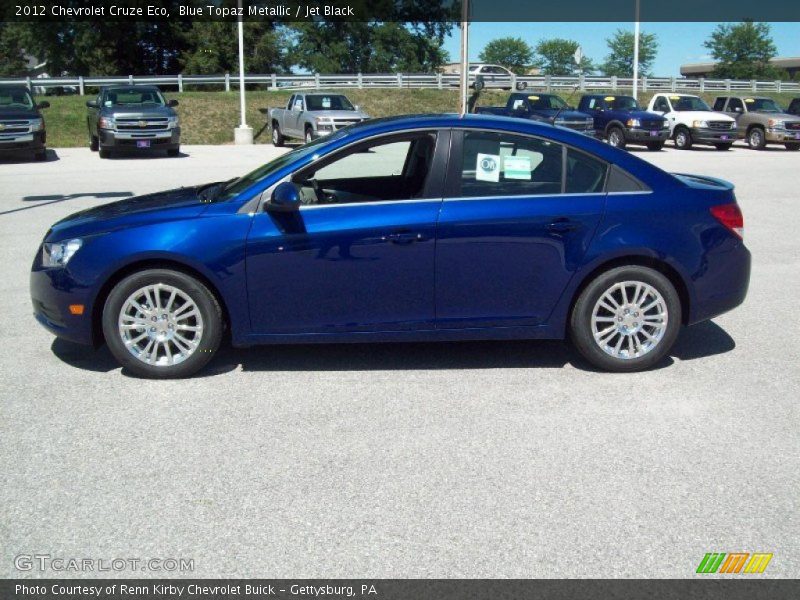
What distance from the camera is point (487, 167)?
5.73 metres

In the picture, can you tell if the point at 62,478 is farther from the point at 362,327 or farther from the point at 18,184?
the point at 18,184

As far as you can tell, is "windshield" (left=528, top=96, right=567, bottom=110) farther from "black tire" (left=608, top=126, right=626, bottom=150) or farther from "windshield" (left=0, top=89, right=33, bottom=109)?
"windshield" (left=0, top=89, right=33, bottom=109)

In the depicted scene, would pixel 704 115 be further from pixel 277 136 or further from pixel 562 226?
pixel 562 226

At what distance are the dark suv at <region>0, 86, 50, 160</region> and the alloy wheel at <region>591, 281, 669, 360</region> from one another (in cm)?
2015

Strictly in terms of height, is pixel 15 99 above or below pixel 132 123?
above

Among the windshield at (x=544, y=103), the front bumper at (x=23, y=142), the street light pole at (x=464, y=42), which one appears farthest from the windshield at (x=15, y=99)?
the windshield at (x=544, y=103)

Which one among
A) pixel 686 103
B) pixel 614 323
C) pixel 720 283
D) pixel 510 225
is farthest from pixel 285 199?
pixel 686 103

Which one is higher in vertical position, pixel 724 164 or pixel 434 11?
pixel 434 11

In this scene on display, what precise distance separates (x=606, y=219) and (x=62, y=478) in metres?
3.58

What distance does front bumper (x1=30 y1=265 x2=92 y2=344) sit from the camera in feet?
18.2

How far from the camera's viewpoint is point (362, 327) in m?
5.63

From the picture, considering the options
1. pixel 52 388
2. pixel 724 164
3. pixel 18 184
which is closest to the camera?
pixel 52 388

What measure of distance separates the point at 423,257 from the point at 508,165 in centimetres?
86
